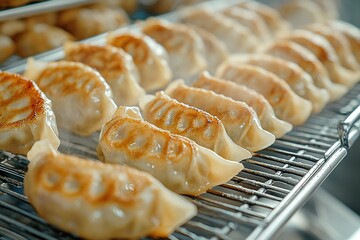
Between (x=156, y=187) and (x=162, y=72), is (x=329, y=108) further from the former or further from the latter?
(x=156, y=187)

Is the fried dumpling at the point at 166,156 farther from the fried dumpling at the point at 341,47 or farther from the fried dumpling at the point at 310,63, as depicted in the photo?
the fried dumpling at the point at 341,47

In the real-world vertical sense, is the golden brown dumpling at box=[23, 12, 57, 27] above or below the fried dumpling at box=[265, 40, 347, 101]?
below

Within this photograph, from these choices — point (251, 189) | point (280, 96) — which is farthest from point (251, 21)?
point (251, 189)

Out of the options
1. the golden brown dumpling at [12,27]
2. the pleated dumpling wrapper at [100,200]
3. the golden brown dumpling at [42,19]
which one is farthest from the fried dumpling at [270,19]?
the pleated dumpling wrapper at [100,200]

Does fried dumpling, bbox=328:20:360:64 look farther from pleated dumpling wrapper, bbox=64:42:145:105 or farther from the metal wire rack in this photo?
pleated dumpling wrapper, bbox=64:42:145:105

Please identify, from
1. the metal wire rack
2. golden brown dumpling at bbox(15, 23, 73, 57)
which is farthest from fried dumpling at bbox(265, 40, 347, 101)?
golden brown dumpling at bbox(15, 23, 73, 57)
